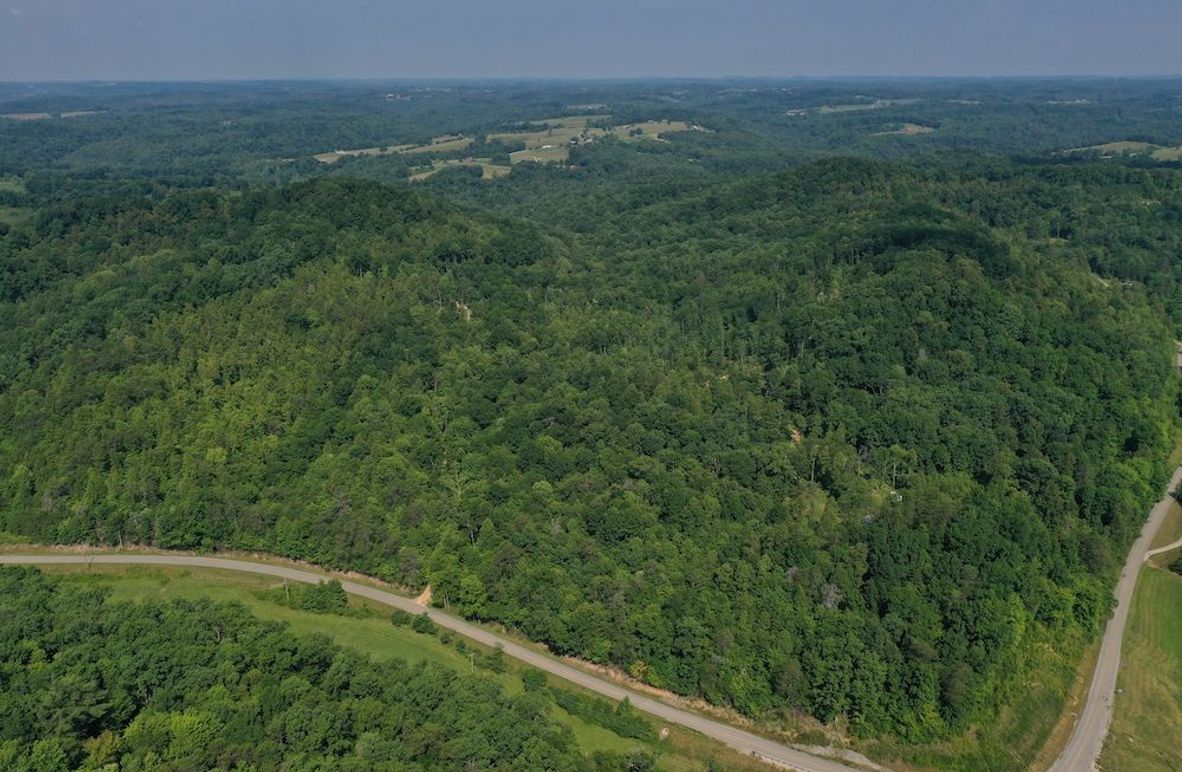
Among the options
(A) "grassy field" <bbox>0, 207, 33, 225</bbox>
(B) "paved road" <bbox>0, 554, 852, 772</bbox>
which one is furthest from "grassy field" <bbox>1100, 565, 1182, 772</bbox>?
(A) "grassy field" <bbox>0, 207, 33, 225</bbox>

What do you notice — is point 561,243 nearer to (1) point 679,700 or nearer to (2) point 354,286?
(2) point 354,286

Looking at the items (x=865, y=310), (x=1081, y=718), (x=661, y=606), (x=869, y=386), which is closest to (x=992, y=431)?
(x=869, y=386)

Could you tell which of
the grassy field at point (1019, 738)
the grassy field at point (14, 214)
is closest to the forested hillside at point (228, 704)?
the grassy field at point (1019, 738)

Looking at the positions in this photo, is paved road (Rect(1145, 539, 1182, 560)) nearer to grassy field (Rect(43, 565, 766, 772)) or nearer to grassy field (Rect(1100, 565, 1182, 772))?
grassy field (Rect(1100, 565, 1182, 772))

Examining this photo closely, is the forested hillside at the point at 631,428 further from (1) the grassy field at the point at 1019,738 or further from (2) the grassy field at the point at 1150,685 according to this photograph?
(2) the grassy field at the point at 1150,685

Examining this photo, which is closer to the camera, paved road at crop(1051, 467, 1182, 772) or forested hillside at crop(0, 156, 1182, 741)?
paved road at crop(1051, 467, 1182, 772)

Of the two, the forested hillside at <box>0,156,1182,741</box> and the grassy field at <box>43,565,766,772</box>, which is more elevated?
the forested hillside at <box>0,156,1182,741</box>
